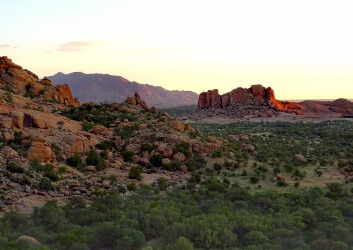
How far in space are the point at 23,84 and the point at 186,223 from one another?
2751 centimetres

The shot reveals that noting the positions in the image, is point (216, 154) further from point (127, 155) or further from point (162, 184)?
point (162, 184)

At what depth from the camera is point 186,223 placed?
11.2m

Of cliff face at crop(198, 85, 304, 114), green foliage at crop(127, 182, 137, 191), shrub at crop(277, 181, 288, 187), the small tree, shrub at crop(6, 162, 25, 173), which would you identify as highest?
cliff face at crop(198, 85, 304, 114)

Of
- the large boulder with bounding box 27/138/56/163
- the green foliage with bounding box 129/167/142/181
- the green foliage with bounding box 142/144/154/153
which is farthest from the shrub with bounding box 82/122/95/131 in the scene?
the green foliage with bounding box 129/167/142/181

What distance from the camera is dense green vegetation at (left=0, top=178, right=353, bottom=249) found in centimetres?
1011

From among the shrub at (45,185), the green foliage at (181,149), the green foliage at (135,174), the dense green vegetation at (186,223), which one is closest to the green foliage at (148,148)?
the green foliage at (181,149)

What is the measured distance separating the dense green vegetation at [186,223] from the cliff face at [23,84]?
71.8 ft

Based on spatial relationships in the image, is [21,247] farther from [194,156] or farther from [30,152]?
[194,156]

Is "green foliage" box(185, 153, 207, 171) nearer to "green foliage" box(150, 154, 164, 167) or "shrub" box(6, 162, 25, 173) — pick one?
"green foliage" box(150, 154, 164, 167)

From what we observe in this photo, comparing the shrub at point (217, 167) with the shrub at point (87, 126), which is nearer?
the shrub at point (217, 167)

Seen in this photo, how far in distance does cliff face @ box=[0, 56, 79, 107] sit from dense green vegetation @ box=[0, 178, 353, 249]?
71.8ft

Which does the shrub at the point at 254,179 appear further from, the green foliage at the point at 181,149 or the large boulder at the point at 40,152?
the large boulder at the point at 40,152

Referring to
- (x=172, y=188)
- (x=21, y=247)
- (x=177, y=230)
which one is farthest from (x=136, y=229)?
(x=172, y=188)

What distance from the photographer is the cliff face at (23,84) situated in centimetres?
3223
